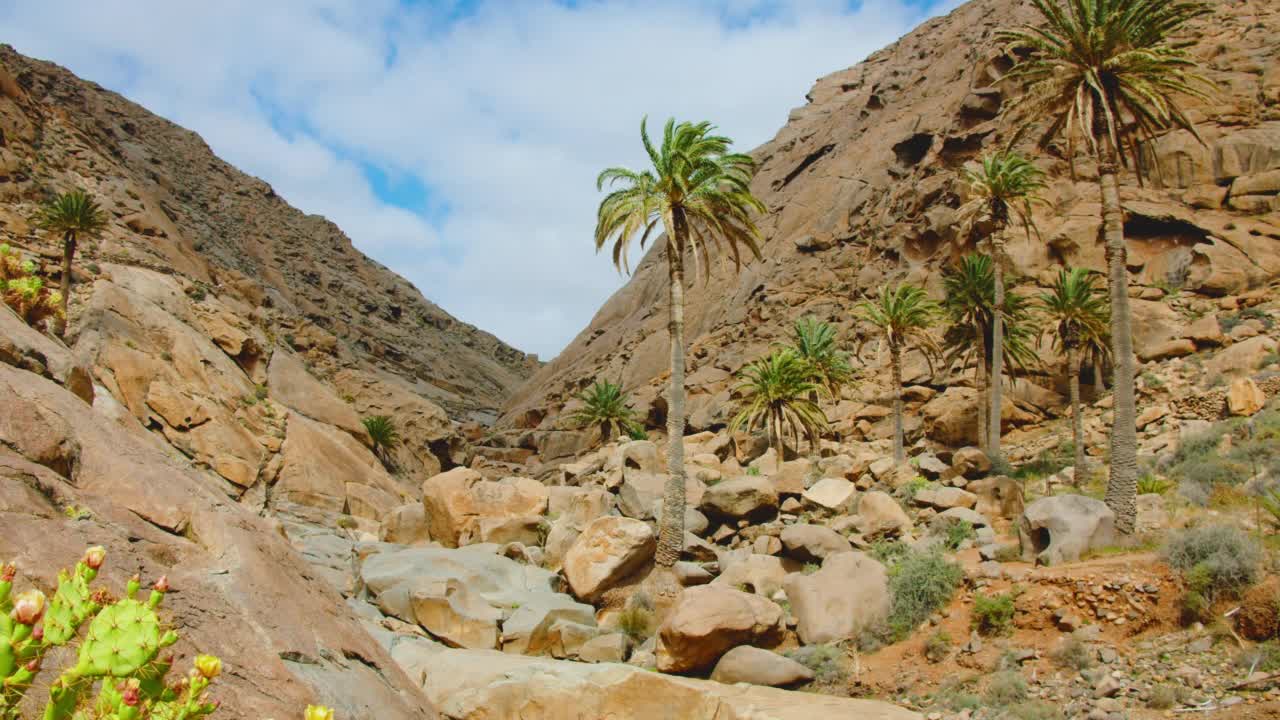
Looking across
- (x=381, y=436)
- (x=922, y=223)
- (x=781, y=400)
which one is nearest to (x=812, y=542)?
(x=781, y=400)

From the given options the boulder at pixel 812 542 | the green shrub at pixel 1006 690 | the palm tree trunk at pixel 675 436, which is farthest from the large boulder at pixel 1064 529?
the palm tree trunk at pixel 675 436

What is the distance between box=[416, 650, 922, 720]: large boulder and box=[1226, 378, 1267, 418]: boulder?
69.1 feet

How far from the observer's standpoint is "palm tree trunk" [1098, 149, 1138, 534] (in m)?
19.3

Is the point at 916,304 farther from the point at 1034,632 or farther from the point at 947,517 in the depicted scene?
the point at 1034,632

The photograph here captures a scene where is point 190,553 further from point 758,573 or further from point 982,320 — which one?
point 982,320

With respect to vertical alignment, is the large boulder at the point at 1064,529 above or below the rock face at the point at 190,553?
above

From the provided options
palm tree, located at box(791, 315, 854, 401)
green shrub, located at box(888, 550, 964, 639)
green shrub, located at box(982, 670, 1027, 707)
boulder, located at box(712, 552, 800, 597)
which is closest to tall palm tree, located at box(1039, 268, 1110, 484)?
palm tree, located at box(791, 315, 854, 401)

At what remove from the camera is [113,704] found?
10.9 feet

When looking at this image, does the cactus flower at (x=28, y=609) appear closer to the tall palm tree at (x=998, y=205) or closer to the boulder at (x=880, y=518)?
the boulder at (x=880, y=518)

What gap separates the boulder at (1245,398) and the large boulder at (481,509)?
75.2ft

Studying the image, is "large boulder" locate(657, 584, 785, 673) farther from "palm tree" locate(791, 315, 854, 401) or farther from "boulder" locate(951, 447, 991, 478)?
"palm tree" locate(791, 315, 854, 401)

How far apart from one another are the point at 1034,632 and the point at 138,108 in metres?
101

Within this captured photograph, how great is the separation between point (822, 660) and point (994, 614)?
11.3 ft

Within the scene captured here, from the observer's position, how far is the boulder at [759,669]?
1585cm
